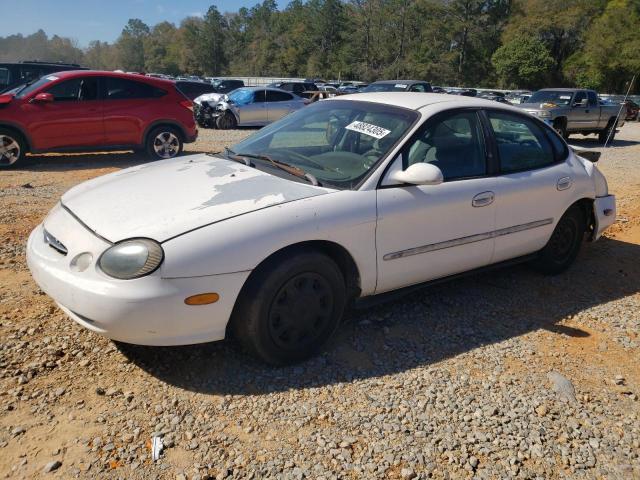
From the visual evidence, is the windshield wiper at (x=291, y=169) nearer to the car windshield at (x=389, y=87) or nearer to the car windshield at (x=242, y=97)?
the car windshield at (x=389, y=87)

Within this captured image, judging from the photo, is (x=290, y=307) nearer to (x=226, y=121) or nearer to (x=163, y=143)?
(x=163, y=143)

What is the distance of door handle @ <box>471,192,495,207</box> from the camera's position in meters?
3.68

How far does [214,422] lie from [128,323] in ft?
2.14

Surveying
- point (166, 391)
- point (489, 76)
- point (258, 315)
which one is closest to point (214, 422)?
point (166, 391)

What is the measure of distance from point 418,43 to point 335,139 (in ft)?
278

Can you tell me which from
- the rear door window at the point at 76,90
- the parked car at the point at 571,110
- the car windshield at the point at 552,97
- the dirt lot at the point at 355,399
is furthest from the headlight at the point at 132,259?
the car windshield at the point at 552,97

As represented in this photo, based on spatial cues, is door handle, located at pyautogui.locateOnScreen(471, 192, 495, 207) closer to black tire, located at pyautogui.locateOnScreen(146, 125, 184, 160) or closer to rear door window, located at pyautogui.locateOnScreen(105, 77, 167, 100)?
black tire, located at pyautogui.locateOnScreen(146, 125, 184, 160)

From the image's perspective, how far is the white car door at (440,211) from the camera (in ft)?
10.8

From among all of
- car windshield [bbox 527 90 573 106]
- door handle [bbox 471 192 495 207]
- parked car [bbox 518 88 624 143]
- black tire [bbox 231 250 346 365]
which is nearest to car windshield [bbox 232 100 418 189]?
black tire [bbox 231 250 346 365]

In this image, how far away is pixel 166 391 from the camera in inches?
111

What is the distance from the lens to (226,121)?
16.8 meters

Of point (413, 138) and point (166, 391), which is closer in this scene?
point (166, 391)

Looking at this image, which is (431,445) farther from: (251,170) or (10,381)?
(10,381)

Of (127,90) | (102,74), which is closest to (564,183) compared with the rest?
(127,90)
